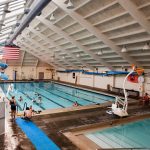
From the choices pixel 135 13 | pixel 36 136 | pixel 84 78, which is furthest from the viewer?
pixel 84 78

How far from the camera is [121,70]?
17.2 m

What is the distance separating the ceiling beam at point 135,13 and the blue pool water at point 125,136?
4.57 metres

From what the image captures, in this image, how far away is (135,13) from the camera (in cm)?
874

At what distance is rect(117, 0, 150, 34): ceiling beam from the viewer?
840 centimetres

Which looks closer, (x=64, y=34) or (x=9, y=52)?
(x=9, y=52)

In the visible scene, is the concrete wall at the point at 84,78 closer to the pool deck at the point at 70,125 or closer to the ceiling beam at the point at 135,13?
the pool deck at the point at 70,125

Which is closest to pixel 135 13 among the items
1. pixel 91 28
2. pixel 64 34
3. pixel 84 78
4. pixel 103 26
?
pixel 103 26

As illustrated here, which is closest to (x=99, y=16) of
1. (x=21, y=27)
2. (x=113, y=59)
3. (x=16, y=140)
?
(x=21, y=27)

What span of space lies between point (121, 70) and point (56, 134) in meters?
12.0

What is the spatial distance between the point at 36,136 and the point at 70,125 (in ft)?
5.34

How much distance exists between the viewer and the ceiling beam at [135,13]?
8398mm

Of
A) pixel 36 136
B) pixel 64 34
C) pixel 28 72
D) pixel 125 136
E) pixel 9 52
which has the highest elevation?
pixel 64 34

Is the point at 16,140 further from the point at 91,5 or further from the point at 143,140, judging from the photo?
the point at 91,5

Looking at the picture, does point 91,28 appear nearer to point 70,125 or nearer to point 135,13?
point 135,13
